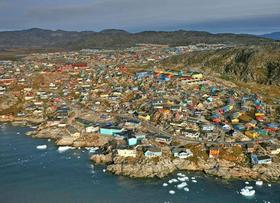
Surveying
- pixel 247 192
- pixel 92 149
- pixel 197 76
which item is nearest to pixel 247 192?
pixel 247 192

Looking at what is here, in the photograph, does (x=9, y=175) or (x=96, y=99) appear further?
(x=96, y=99)

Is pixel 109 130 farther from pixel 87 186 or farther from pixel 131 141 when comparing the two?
pixel 87 186

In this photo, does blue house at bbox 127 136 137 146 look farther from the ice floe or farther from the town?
the ice floe

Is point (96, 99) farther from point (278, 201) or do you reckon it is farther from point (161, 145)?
point (278, 201)

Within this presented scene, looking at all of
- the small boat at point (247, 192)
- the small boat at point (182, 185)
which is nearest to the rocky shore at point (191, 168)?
the small boat at point (182, 185)

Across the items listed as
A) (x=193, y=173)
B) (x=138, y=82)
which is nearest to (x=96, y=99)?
(x=138, y=82)

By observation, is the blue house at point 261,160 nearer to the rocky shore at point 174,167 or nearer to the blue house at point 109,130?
the rocky shore at point 174,167
